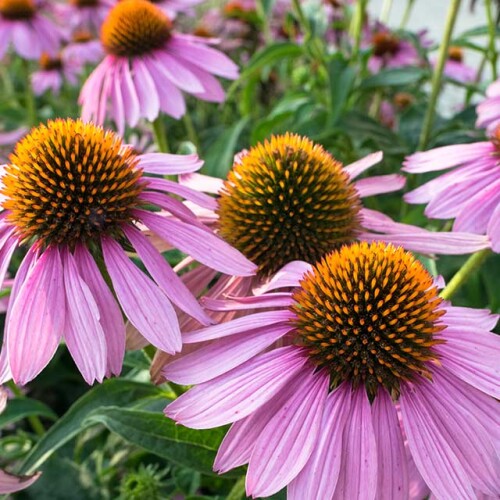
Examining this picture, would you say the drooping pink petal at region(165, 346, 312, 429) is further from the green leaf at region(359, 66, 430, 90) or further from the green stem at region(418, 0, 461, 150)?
the green leaf at region(359, 66, 430, 90)

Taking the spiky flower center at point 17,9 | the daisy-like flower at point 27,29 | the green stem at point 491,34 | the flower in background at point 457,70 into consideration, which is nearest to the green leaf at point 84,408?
the green stem at point 491,34

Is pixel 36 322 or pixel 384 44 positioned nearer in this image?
pixel 36 322

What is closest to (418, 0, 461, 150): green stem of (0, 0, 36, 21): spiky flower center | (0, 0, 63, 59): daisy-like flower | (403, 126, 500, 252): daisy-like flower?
(403, 126, 500, 252): daisy-like flower

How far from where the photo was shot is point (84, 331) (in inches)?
25.6

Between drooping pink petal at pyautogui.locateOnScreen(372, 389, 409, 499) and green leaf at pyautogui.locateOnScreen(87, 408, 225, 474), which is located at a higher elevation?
drooping pink petal at pyautogui.locateOnScreen(372, 389, 409, 499)

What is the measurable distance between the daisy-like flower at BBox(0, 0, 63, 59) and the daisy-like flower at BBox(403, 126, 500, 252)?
1.49 m

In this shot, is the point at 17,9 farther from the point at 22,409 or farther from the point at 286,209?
the point at 286,209

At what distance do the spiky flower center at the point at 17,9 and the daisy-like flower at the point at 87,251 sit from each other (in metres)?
1.64

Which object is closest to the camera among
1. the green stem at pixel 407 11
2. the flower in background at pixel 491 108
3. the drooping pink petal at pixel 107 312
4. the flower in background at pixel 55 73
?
the drooping pink petal at pixel 107 312

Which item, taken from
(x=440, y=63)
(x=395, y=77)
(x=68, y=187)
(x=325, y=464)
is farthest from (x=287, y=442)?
(x=395, y=77)

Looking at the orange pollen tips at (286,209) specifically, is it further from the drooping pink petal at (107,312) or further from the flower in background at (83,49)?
the flower in background at (83,49)

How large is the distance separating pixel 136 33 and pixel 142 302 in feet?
2.66

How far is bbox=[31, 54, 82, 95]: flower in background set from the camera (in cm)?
262

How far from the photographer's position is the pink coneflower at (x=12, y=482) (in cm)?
68
